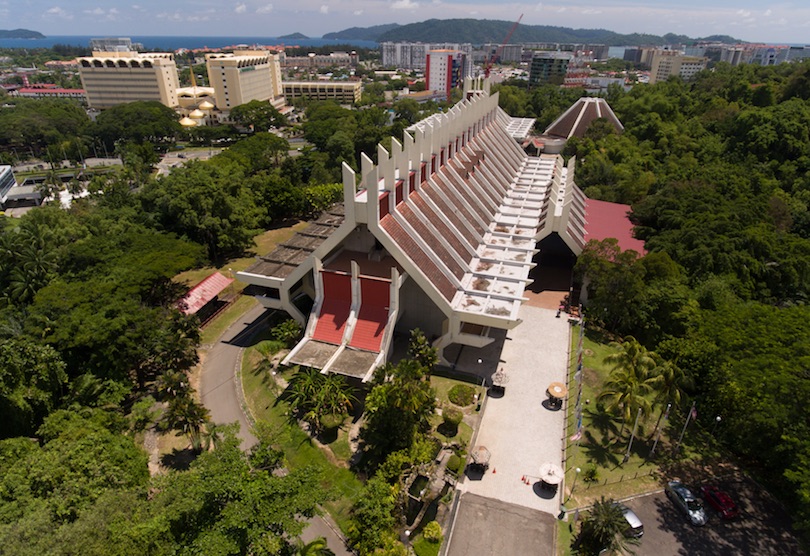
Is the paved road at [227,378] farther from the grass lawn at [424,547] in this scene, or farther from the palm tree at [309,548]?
the grass lawn at [424,547]

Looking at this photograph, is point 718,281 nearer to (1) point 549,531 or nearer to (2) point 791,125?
(1) point 549,531

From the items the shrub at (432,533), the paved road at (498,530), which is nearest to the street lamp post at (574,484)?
the paved road at (498,530)

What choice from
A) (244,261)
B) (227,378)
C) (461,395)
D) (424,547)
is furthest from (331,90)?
(424,547)

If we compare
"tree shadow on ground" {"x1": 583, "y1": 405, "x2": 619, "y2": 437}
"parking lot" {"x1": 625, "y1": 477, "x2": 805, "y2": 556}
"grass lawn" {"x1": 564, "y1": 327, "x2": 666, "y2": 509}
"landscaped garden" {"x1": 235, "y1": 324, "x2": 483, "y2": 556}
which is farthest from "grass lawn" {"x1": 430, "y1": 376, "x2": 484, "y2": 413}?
"parking lot" {"x1": 625, "y1": 477, "x2": 805, "y2": 556}

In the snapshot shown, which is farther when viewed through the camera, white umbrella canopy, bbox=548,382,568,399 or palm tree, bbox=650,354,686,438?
white umbrella canopy, bbox=548,382,568,399

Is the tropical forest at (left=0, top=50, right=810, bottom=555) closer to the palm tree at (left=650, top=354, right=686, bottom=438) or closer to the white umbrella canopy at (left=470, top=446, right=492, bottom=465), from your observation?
the palm tree at (left=650, top=354, right=686, bottom=438)

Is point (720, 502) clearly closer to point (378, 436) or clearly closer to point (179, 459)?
point (378, 436)

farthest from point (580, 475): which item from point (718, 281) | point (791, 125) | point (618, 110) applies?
point (618, 110)
